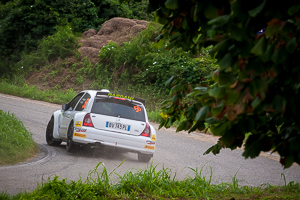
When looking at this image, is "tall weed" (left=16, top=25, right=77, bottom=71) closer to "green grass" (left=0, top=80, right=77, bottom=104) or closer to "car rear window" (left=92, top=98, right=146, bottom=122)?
"green grass" (left=0, top=80, right=77, bottom=104)

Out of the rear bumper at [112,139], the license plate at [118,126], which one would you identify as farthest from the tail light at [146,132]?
the license plate at [118,126]

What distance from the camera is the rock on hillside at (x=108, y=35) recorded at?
93.7ft

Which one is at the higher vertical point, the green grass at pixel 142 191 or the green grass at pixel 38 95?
the green grass at pixel 142 191

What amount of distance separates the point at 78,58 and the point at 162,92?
1002cm

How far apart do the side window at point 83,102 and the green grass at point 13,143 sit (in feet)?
4.56

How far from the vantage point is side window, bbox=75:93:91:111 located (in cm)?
928

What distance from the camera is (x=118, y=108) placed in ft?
29.7

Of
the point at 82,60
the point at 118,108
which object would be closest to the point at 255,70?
the point at 118,108

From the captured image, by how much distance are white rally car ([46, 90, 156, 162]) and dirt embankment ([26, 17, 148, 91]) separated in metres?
16.6

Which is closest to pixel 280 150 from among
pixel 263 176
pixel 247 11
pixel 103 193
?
pixel 247 11

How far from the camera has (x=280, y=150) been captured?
81.7 inches

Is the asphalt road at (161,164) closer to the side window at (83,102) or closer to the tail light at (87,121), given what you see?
the tail light at (87,121)

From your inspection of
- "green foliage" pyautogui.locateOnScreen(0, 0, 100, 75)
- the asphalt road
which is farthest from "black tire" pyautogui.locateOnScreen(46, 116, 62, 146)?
"green foliage" pyautogui.locateOnScreen(0, 0, 100, 75)

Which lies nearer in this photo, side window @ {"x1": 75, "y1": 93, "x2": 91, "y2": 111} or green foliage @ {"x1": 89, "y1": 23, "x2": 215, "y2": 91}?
side window @ {"x1": 75, "y1": 93, "x2": 91, "y2": 111}
